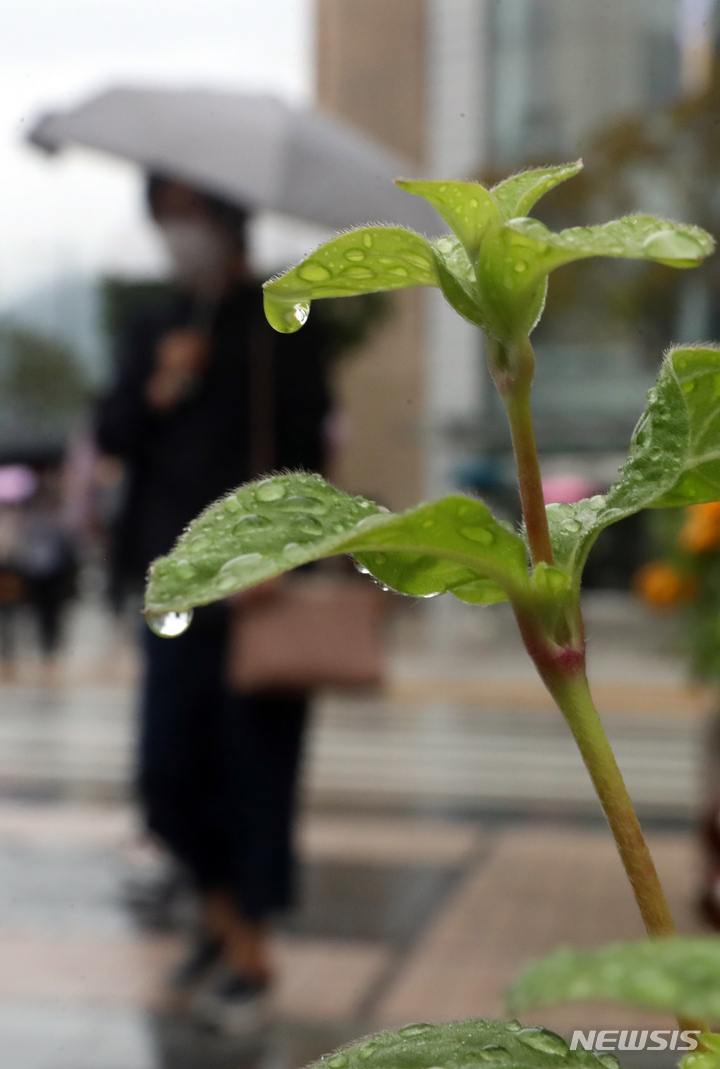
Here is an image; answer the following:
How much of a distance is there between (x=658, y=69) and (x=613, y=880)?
29.4 ft

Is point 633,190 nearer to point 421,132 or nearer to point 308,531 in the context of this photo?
point 421,132

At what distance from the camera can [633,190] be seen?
11766 millimetres

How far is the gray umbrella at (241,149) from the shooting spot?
313 centimetres

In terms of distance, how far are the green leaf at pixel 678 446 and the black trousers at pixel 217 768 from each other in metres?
2.79

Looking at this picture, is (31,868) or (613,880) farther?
A: (31,868)

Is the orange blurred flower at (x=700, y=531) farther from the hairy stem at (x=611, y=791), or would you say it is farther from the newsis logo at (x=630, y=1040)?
the hairy stem at (x=611, y=791)

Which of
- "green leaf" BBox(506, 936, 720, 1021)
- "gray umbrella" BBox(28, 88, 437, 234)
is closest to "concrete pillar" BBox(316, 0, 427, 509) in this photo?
"gray umbrella" BBox(28, 88, 437, 234)

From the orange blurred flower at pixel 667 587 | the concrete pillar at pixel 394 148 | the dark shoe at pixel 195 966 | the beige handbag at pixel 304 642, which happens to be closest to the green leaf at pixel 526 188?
the beige handbag at pixel 304 642

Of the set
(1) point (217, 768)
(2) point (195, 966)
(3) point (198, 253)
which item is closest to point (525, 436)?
(3) point (198, 253)

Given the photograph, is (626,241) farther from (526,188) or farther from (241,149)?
(241,149)

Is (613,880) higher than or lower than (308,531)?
lower

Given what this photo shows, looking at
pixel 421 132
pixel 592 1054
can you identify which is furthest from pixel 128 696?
pixel 592 1054

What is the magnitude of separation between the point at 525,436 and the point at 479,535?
0.03 meters

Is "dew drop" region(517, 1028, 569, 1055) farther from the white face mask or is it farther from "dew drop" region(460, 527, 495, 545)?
the white face mask
